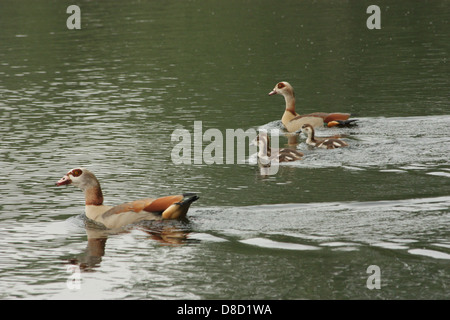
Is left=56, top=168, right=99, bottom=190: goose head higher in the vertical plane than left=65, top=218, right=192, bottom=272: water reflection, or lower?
higher

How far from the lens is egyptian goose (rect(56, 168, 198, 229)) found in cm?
1336

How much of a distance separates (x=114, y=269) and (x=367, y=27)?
106 ft

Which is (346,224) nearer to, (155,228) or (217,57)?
(155,228)

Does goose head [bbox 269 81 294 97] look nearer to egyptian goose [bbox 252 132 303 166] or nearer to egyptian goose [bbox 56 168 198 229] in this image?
egyptian goose [bbox 252 132 303 166]

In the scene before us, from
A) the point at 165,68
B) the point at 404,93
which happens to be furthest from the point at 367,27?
the point at 404,93

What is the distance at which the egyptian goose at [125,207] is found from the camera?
13359mm

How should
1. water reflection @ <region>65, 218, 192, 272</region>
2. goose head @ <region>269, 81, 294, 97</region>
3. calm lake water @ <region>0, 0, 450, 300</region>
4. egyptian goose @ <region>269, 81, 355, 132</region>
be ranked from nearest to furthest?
calm lake water @ <region>0, 0, 450, 300</region> < water reflection @ <region>65, 218, 192, 272</region> < egyptian goose @ <region>269, 81, 355, 132</region> < goose head @ <region>269, 81, 294, 97</region>

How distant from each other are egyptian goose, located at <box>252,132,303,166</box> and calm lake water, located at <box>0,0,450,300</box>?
12.6 inches

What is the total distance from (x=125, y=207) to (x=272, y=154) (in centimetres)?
535

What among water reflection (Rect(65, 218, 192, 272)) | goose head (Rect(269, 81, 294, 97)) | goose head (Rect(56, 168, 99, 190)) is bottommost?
water reflection (Rect(65, 218, 192, 272))

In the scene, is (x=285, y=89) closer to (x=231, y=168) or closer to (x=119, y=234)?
(x=231, y=168)

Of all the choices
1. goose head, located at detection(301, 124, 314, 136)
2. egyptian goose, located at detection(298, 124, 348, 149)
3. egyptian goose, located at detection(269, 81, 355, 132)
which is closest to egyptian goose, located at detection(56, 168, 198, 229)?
egyptian goose, located at detection(298, 124, 348, 149)

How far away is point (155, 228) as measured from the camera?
13.4 m

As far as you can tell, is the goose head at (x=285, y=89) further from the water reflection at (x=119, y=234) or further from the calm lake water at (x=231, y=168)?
the water reflection at (x=119, y=234)
